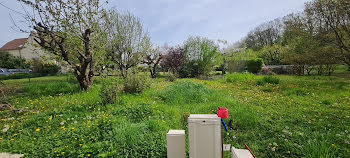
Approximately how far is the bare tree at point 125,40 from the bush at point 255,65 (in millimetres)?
12885

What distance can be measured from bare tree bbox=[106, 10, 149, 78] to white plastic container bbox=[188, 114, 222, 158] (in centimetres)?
847

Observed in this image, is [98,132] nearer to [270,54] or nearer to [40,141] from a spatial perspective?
[40,141]

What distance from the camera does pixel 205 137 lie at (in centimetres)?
130

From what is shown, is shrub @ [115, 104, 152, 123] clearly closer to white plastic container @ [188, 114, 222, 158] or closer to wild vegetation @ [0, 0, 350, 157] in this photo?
wild vegetation @ [0, 0, 350, 157]

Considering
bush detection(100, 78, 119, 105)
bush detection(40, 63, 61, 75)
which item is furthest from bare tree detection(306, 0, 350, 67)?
bush detection(40, 63, 61, 75)

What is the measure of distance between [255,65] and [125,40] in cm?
1475

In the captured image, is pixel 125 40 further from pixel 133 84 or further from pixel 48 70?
pixel 48 70

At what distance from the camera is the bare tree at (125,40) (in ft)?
30.1

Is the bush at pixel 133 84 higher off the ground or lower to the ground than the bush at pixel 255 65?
lower

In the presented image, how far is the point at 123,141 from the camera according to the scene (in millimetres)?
1945

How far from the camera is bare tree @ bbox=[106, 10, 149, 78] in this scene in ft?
30.1

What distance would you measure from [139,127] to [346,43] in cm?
1012

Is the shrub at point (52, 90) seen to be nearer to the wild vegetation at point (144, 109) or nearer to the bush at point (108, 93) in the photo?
the wild vegetation at point (144, 109)

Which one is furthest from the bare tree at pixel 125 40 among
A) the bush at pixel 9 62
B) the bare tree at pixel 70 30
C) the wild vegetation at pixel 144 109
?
the bush at pixel 9 62
